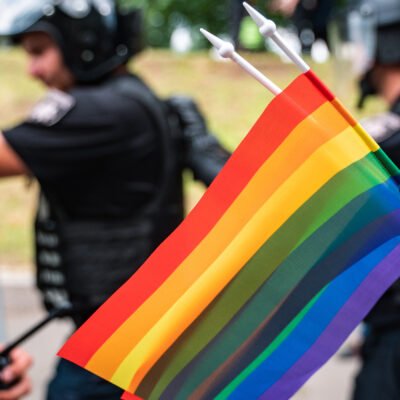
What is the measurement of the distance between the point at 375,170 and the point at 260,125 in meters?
0.20

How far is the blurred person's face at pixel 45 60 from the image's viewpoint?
98.3 inches

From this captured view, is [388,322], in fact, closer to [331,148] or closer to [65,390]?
[65,390]

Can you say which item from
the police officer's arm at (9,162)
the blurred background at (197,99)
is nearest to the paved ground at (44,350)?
the blurred background at (197,99)

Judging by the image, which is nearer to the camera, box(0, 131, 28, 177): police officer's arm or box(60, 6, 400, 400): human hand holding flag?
box(60, 6, 400, 400): human hand holding flag

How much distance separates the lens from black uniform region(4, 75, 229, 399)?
214 cm

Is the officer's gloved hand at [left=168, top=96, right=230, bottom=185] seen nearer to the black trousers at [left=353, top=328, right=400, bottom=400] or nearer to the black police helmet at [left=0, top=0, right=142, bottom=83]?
the black police helmet at [left=0, top=0, right=142, bottom=83]

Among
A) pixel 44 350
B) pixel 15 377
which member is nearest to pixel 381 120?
pixel 15 377

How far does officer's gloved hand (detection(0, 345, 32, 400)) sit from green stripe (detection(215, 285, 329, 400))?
99cm

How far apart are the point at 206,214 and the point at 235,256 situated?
87 millimetres

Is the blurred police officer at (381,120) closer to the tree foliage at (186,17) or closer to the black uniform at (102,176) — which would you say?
the black uniform at (102,176)

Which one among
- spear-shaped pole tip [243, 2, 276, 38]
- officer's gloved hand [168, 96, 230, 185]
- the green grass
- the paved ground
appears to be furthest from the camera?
the green grass

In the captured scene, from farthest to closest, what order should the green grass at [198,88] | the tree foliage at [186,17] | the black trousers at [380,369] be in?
1. the tree foliage at [186,17]
2. the green grass at [198,88]
3. the black trousers at [380,369]

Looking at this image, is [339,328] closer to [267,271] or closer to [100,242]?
[267,271]

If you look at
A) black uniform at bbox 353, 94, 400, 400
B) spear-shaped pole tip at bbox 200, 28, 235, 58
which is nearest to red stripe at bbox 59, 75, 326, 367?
spear-shaped pole tip at bbox 200, 28, 235, 58
